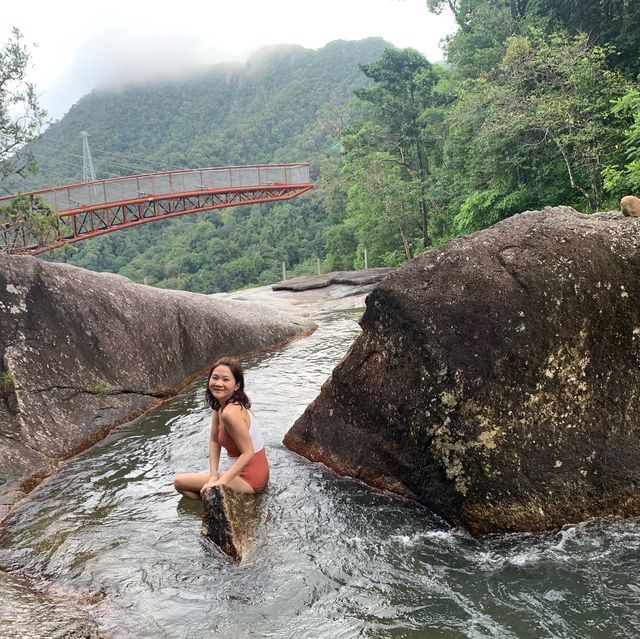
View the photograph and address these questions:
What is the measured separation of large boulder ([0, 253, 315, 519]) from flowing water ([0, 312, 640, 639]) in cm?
101

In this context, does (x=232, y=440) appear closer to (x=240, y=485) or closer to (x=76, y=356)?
(x=240, y=485)

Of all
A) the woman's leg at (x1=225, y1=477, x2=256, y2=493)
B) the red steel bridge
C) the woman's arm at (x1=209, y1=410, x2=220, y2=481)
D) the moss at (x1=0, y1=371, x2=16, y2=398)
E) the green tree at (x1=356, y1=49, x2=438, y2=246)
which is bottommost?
the woman's leg at (x1=225, y1=477, x2=256, y2=493)

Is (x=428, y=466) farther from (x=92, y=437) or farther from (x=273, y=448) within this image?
(x=92, y=437)

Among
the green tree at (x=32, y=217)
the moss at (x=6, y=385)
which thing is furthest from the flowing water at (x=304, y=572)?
the green tree at (x=32, y=217)

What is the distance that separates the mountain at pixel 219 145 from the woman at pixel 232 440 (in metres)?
24.0

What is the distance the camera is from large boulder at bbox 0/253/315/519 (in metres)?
6.54

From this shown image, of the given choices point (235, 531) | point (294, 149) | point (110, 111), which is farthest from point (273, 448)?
point (110, 111)

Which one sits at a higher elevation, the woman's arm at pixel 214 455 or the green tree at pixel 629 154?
the green tree at pixel 629 154

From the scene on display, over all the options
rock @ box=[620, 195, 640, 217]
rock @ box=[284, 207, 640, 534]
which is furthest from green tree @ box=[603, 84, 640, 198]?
rock @ box=[284, 207, 640, 534]

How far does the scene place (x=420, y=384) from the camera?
Result: 16.2ft

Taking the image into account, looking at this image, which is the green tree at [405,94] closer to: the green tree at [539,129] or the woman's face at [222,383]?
the green tree at [539,129]

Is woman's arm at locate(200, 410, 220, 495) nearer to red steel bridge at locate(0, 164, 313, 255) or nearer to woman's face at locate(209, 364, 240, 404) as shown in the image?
woman's face at locate(209, 364, 240, 404)

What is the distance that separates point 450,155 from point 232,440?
22793 millimetres

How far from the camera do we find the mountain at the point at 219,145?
2060 inches
